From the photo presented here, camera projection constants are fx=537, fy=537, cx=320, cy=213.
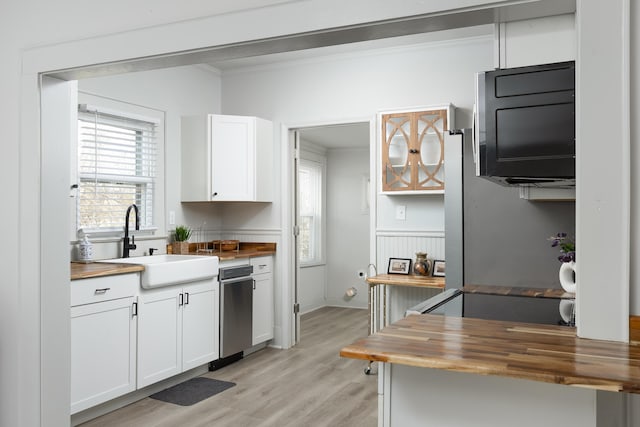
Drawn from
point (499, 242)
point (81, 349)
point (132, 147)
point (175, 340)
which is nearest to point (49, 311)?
point (81, 349)

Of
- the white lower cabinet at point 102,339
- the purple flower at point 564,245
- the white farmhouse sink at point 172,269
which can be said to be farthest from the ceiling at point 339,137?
the purple flower at point 564,245

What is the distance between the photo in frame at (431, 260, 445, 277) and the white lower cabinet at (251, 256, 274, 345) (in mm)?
1515

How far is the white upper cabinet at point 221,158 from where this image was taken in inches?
183

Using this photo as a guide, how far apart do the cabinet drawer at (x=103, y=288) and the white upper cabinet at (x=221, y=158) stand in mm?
1375

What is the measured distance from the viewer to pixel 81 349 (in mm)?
3070

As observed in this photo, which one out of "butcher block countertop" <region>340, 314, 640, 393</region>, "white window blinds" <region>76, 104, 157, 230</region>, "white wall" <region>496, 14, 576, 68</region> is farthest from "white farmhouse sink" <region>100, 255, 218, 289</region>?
"white wall" <region>496, 14, 576, 68</region>

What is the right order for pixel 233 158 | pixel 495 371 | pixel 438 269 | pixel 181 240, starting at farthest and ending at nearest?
pixel 233 158
pixel 181 240
pixel 438 269
pixel 495 371

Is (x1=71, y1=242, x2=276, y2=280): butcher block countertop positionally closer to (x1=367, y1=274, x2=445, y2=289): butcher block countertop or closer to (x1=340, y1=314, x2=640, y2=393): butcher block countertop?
(x1=367, y1=274, x2=445, y2=289): butcher block countertop

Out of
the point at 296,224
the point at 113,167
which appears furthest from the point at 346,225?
the point at 113,167

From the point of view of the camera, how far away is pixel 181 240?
181 inches

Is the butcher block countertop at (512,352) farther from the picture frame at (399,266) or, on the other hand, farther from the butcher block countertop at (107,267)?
the picture frame at (399,266)

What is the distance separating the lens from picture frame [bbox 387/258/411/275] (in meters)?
4.37

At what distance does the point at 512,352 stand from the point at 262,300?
3.56 m

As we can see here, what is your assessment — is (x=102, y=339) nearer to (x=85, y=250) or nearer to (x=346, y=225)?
(x=85, y=250)
